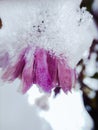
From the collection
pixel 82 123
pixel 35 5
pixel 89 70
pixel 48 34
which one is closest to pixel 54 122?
pixel 82 123

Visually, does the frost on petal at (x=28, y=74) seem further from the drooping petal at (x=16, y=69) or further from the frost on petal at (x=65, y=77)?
the frost on petal at (x=65, y=77)

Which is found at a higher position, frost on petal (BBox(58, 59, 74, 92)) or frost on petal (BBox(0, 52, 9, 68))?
frost on petal (BBox(0, 52, 9, 68))

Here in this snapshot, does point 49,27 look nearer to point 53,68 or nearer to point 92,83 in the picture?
point 53,68

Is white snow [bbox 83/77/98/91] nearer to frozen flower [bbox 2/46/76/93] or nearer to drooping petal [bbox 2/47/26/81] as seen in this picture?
frozen flower [bbox 2/46/76/93]

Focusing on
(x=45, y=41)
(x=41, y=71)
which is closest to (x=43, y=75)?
(x=41, y=71)

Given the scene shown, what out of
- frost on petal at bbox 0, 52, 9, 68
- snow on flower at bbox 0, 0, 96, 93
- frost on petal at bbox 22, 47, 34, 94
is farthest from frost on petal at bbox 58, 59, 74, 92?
frost on petal at bbox 0, 52, 9, 68

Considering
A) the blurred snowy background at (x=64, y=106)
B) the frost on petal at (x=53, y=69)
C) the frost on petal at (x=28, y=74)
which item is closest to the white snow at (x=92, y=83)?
Result: the blurred snowy background at (x=64, y=106)

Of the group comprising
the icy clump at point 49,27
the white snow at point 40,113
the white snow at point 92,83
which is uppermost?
the icy clump at point 49,27

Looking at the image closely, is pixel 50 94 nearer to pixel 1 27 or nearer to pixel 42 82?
pixel 42 82
